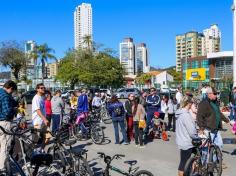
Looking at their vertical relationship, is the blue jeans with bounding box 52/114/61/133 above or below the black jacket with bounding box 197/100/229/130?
below

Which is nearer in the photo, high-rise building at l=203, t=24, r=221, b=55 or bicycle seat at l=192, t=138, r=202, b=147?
bicycle seat at l=192, t=138, r=202, b=147

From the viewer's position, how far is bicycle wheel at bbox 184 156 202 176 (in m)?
6.92

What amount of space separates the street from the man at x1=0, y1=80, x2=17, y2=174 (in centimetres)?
219

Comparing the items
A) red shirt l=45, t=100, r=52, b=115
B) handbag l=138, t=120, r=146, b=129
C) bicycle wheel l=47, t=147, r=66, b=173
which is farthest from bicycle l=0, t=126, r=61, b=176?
red shirt l=45, t=100, r=52, b=115

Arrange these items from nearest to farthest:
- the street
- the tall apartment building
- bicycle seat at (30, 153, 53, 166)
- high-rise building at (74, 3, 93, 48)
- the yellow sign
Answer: bicycle seat at (30, 153, 53, 166) → the street → the yellow sign → the tall apartment building → high-rise building at (74, 3, 93, 48)

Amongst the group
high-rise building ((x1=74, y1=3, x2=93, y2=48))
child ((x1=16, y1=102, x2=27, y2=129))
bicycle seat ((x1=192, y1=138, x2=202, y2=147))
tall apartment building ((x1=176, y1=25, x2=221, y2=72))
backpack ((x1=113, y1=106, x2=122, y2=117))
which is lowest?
child ((x1=16, y1=102, x2=27, y2=129))

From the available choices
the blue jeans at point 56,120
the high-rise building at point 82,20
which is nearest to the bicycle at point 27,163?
the blue jeans at point 56,120

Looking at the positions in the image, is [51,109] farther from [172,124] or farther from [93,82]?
[93,82]

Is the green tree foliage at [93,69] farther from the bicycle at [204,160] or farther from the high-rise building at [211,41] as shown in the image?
the high-rise building at [211,41]

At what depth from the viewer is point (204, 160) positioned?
7.52m

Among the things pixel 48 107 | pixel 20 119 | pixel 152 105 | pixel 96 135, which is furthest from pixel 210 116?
pixel 20 119

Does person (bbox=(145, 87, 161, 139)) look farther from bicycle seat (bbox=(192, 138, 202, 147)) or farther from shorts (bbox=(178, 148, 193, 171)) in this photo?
bicycle seat (bbox=(192, 138, 202, 147))

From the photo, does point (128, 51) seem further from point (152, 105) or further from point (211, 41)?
point (152, 105)

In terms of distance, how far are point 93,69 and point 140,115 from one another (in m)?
47.4
